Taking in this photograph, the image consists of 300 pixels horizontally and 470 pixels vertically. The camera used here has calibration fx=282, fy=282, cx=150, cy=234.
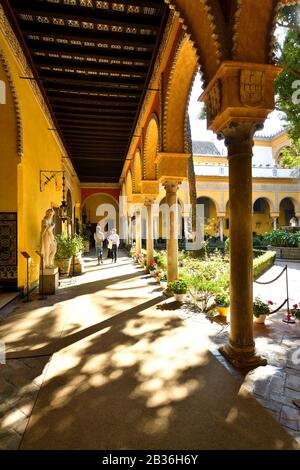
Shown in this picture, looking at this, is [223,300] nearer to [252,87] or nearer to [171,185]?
[171,185]

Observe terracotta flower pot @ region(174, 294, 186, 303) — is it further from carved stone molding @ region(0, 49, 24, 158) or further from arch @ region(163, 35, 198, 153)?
carved stone molding @ region(0, 49, 24, 158)

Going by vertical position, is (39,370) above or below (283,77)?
below

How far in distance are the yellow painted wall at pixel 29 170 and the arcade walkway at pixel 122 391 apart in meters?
2.48

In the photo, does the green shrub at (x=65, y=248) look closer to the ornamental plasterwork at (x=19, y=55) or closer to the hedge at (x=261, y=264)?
the ornamental plasterwork at (x=19, y=55)

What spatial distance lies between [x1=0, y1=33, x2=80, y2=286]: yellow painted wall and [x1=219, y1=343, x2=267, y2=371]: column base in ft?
16.4

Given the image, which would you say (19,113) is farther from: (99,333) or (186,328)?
(186,328)

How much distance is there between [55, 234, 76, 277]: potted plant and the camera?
894 cm

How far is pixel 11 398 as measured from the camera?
251 cm

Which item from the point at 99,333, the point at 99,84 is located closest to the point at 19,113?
the point at 99,84

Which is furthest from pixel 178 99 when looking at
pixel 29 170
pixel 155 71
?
pixel 29 170

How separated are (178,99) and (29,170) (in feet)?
12.7

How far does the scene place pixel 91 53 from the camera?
5.89 meters

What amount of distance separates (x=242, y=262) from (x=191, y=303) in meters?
2.65

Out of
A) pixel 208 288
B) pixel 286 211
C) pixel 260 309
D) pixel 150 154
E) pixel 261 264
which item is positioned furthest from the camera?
pixel 286 211
